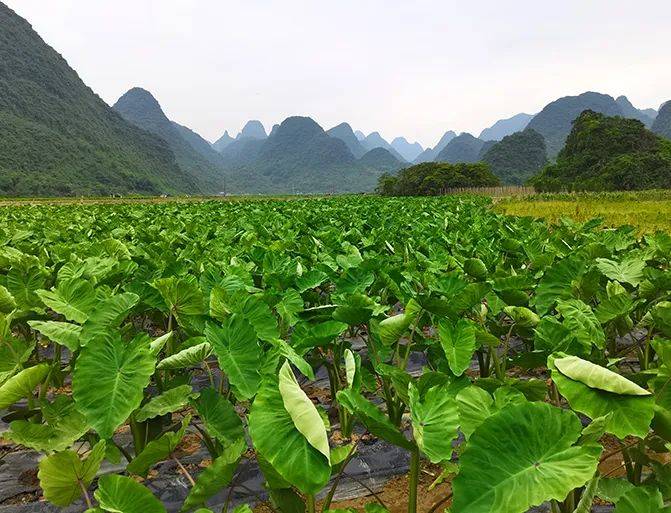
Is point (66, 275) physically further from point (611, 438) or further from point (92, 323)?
point (611, 438)

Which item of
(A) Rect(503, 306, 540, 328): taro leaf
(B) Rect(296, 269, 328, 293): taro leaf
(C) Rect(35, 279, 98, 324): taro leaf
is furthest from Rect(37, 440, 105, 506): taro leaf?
(A) Rect(503, 306, 540, 328): taro leaf

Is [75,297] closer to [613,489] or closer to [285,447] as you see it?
[285,447]

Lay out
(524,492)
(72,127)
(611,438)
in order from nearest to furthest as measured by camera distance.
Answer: (524,492), (611,438), (72,127)

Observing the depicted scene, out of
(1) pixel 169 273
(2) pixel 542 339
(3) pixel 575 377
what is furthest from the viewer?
(1) pixel 169 273

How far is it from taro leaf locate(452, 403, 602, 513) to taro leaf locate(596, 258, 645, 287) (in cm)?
197

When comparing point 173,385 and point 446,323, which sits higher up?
point 446,323

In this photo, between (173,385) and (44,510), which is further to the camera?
(173,385)

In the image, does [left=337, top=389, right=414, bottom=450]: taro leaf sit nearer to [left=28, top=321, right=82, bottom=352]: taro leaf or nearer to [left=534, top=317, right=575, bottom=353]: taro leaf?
[left=534, top=317, right=575, bottom=353]: taro leaf

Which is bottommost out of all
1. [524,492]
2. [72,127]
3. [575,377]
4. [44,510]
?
[44,510]

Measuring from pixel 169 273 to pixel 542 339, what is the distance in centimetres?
226

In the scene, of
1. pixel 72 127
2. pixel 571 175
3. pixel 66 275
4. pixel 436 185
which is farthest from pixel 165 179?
pixel 66 275

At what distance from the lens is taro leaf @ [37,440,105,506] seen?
131 cm

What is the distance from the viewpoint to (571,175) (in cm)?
4997

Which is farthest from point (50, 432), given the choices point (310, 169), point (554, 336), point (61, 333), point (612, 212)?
point (310, 169)
